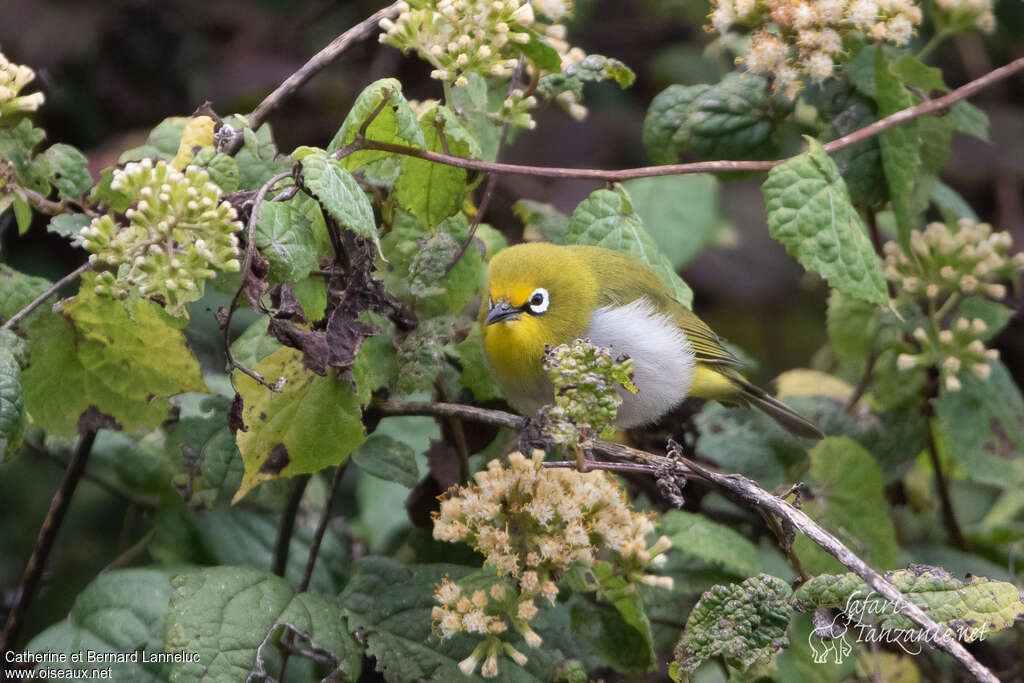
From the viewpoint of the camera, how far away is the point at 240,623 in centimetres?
165

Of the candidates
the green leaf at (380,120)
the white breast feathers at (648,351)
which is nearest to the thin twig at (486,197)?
the green leaf at (380,120)

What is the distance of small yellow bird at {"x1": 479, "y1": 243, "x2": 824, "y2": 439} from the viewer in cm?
225

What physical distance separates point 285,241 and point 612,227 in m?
0.71

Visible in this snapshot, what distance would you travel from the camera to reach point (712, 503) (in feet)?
8.57

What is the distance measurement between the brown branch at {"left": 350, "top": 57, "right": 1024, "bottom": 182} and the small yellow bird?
388 millimetres

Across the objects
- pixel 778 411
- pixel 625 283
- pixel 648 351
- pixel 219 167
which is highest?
pixel 219 167

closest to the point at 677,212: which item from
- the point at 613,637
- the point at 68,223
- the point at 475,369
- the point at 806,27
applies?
the point at 806,27

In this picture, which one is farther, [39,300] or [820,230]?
[820,230]

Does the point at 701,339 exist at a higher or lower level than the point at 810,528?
lower

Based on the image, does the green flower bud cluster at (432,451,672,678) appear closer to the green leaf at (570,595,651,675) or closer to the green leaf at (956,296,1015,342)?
the green leaf at (570,595,651,675)

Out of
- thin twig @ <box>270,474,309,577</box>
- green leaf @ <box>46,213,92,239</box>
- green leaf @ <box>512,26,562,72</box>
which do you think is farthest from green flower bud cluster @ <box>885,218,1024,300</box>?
green leaf @ <box>46,213,92,239</box>

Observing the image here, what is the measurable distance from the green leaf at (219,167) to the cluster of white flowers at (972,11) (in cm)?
176

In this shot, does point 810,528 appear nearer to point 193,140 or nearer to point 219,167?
point 219,167

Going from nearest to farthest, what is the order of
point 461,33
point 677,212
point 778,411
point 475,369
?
point 461,33
point 475,369
point 778,411
point 677,212
